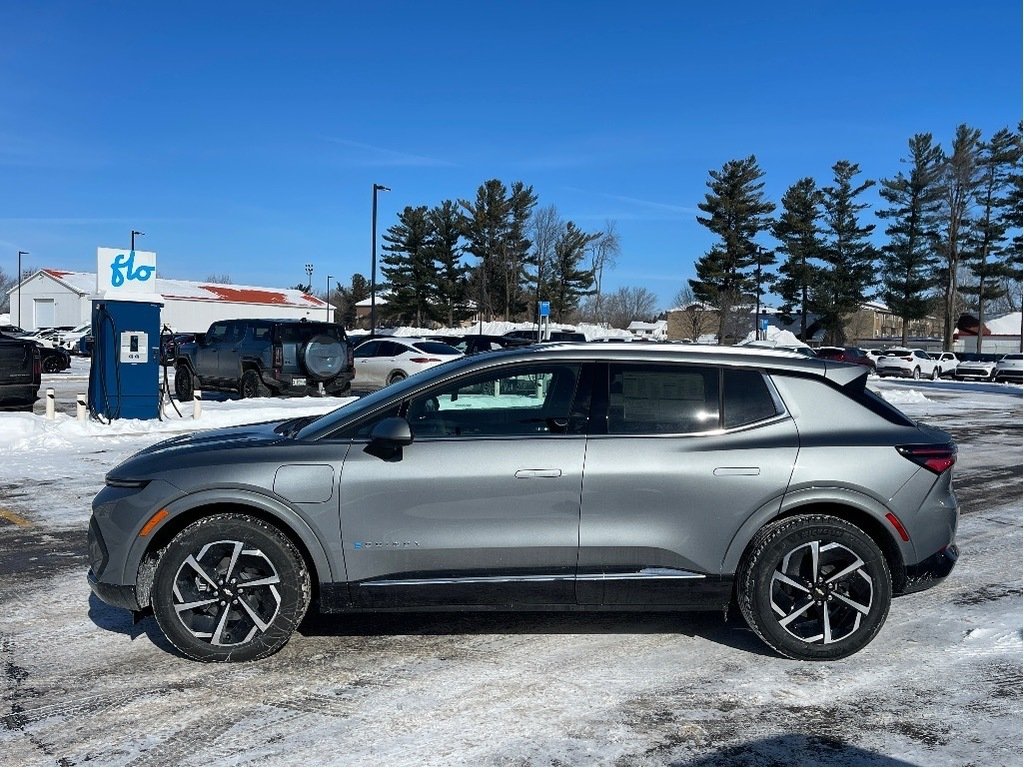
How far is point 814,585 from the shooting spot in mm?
4535

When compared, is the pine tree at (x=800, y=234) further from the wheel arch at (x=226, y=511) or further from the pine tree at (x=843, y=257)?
the wheel arch at (x=226, y=511)

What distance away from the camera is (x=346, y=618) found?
509 cm

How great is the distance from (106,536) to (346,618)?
1425 mm

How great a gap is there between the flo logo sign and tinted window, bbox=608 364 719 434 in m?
11.3

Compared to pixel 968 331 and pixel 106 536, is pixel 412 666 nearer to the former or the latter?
pixel 106 536

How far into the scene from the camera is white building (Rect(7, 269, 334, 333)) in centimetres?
6372

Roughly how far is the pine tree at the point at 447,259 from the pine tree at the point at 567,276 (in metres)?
7.53

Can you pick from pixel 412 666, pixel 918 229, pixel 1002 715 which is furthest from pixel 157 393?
pixel 918 229

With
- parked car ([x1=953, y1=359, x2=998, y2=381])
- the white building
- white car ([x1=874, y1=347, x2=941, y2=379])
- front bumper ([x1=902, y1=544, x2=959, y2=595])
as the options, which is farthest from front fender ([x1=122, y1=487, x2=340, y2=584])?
the white building

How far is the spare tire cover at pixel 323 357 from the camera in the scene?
16.9 m

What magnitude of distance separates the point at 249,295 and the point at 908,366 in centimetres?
4936

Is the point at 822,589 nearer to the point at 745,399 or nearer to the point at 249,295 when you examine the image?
the point at 745,399

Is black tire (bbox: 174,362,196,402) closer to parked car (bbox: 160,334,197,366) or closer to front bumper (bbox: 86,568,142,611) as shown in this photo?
parked car (bbox: 160,334,197,366)

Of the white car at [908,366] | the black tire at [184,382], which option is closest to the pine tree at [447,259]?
the white car at [908,366]
